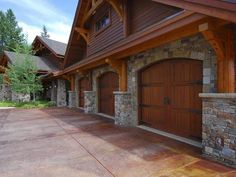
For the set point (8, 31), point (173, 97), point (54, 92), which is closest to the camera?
point (173, 97)

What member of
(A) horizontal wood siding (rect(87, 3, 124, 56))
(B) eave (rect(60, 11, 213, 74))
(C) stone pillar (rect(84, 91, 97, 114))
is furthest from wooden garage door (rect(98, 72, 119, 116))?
(B) eave (rect(60, 11, 213, 74))

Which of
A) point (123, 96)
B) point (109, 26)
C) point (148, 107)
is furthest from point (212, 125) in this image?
point (109, 26)

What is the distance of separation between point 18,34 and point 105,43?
111 feet

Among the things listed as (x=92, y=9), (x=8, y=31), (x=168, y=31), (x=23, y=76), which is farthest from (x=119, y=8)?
(x=8, y=31)

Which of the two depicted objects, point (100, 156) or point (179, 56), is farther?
point (179, 56)

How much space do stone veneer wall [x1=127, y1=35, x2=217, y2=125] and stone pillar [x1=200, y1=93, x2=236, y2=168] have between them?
46cm

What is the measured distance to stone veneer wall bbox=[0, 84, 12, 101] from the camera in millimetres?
19070

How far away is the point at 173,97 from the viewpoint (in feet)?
17.5

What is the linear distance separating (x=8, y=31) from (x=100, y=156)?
128 ft

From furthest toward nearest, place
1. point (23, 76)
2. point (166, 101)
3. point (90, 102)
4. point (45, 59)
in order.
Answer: point (45, 59) → point (23, 76) → point (90, 102) → point (166, 101)

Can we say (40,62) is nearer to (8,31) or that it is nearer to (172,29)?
(172,29)

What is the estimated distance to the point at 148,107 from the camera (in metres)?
6.29

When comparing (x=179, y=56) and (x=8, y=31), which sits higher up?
(x=8, y=31)

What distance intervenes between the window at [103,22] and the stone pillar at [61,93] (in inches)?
267
